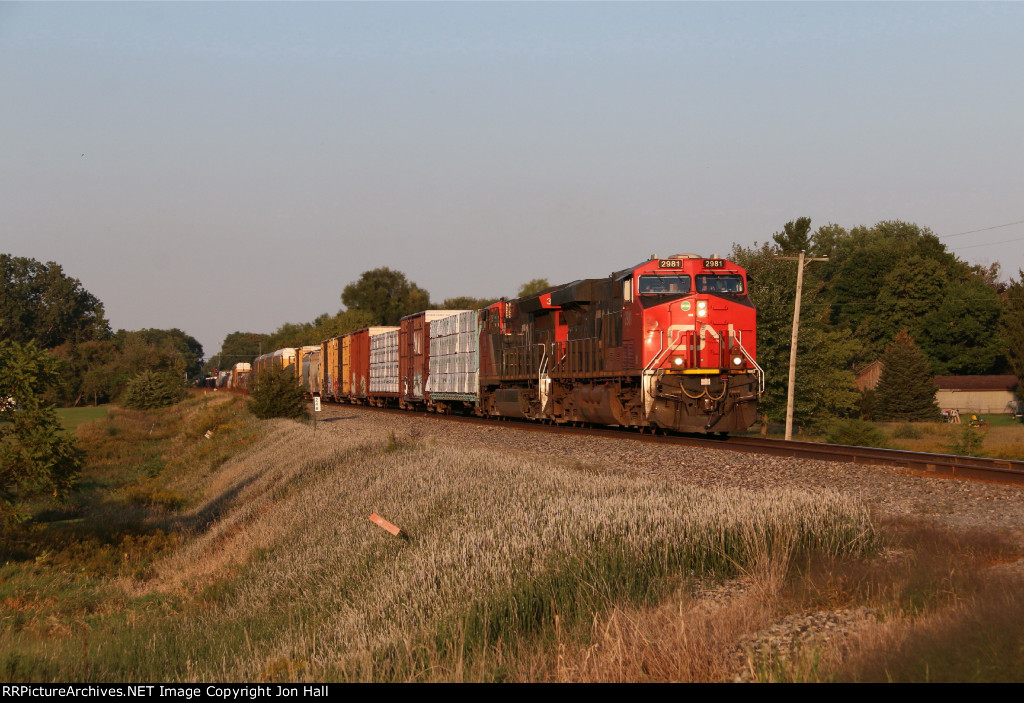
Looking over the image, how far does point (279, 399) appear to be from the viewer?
3712cm

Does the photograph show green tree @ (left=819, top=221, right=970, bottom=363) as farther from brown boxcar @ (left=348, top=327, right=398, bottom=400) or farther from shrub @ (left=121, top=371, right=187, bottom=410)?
shrub @ (left=121, top=371, right=187, bottom=410)

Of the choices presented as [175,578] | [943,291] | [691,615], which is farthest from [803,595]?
[943,291]

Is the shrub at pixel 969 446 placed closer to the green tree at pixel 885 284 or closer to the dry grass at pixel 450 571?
the dry grass at pixel 450 571

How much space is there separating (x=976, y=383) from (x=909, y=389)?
696 inches

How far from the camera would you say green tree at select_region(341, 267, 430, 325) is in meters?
124

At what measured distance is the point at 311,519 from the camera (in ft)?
44.8

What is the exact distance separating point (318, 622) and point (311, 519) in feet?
16.6

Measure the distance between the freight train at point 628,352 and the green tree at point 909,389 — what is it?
138 feet

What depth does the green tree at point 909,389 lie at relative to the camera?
61969mm

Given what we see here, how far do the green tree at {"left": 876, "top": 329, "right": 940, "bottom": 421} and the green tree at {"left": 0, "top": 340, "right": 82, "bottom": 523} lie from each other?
5814 centimetres

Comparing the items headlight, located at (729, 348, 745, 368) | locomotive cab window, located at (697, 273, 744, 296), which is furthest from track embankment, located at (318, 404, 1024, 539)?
locomotive cab window, located at (697, 273, 744, 296)

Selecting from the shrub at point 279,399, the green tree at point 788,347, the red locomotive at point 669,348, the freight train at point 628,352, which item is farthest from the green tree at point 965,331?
the red locomotive at point 669,348

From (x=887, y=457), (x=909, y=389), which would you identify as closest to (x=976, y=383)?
(x=909, y=389)

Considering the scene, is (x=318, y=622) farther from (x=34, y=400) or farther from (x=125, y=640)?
(x=34, y=400)
